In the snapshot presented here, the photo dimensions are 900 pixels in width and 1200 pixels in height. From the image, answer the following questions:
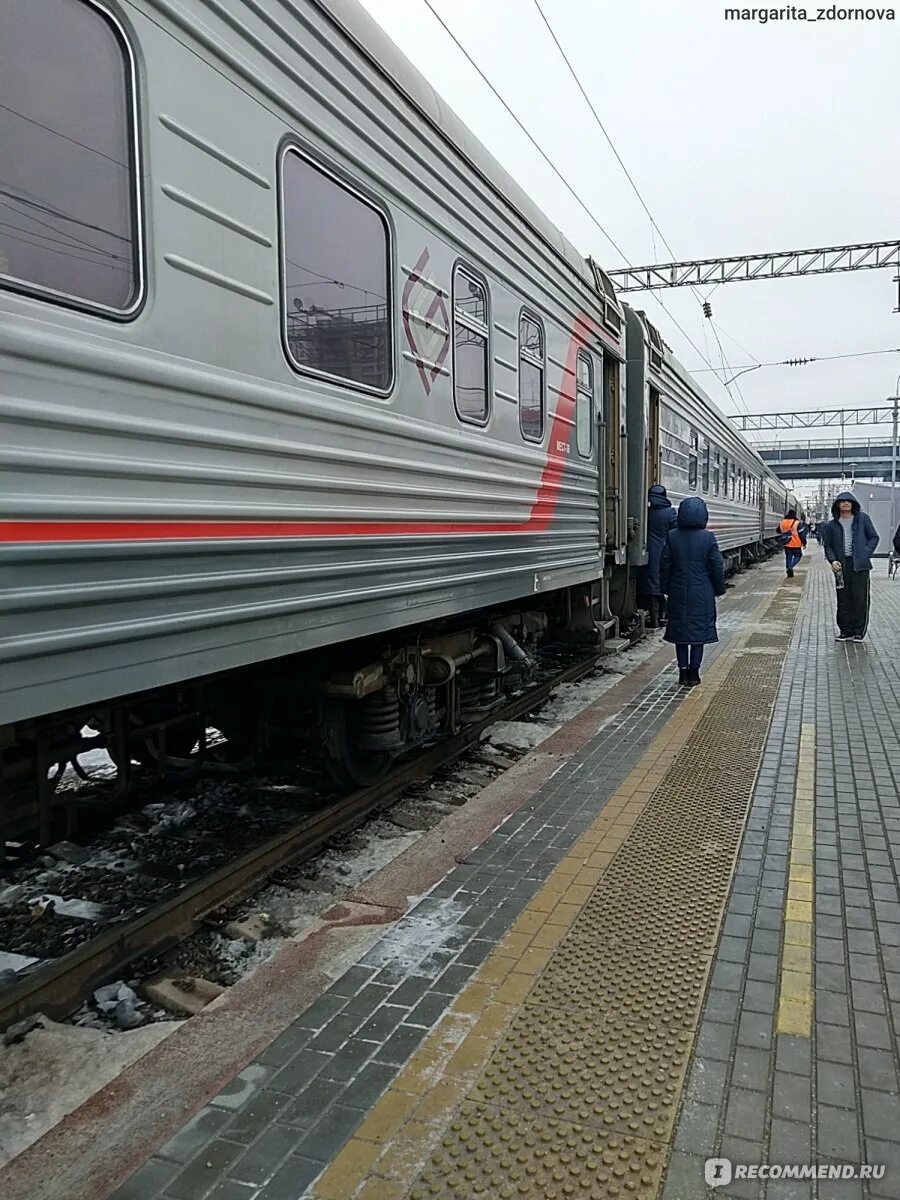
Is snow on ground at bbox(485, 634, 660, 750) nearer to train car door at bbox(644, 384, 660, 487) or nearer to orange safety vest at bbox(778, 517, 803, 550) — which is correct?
train car door at bbox(644, 384, 660, 487)

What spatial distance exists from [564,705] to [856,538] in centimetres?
476

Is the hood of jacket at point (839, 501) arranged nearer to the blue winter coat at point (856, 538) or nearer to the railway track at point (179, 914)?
the blue winter coat at point (856, 538)

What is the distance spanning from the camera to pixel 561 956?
10.8 feet

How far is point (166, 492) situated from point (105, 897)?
2062mm

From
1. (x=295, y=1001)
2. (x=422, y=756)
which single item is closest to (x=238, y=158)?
(x=295, y=1001)

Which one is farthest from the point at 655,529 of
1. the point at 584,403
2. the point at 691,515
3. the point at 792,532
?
the point at 792,532

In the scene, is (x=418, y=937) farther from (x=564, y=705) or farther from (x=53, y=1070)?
(x=564, y=705)

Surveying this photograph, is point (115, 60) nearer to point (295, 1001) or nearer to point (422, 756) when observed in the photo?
Answer: point (295, 1001)

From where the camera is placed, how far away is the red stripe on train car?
245 cm

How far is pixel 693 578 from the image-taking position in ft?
27.6

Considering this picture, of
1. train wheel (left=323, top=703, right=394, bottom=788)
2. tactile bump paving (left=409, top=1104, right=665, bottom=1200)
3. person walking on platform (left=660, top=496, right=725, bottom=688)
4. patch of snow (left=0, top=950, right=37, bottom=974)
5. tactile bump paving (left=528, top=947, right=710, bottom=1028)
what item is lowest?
patch of snow (left=0, top=950, right=37, bottom=974)

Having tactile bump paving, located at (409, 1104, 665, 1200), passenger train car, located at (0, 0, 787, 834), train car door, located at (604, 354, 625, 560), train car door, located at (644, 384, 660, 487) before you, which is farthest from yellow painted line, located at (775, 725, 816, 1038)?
train car door, located at (644, 384, 660, 487)

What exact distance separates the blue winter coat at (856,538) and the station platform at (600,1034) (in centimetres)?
606

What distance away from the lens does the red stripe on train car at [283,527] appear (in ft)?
8.04
